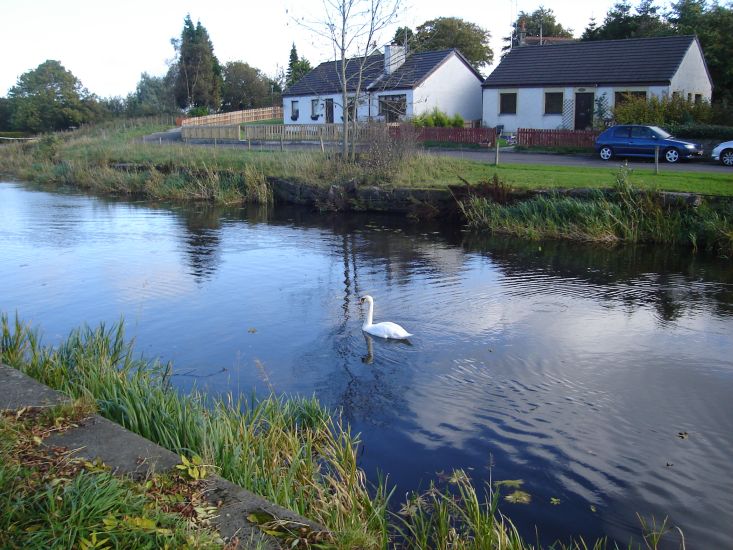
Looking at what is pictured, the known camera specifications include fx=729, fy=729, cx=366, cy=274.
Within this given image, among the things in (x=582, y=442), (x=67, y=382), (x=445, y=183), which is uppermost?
(x=445, y=183)

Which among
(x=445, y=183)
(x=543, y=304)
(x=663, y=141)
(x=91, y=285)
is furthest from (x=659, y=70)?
(x=91, y=285)

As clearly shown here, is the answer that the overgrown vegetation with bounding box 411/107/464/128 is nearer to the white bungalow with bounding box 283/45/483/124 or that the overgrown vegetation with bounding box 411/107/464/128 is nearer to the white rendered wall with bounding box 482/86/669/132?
the white bungalow with bounding box 283/45/483/124

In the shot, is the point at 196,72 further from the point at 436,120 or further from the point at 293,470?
the point at 293,470

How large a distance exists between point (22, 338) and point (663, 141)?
24.0m

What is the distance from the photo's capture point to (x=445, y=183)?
884 inches

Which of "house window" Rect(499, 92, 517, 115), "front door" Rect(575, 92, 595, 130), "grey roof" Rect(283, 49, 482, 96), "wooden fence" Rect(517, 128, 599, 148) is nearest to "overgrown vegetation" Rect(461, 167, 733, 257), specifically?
"wooden fence" Rect(517, 128, 599, 148)

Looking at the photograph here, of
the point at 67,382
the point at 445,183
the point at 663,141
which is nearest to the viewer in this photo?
the point at 67,382

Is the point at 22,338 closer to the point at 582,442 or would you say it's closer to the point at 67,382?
the point at 67,382

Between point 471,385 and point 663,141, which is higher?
point 663,141

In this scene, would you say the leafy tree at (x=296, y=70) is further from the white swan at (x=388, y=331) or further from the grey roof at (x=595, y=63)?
the white swan at (x=388, y=331)

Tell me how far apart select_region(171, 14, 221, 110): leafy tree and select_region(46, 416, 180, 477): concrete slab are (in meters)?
65.6

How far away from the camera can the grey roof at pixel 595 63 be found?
1389 inches

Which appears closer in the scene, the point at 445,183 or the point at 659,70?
the point at 445,183

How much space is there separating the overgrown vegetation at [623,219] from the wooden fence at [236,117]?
42.7 m
